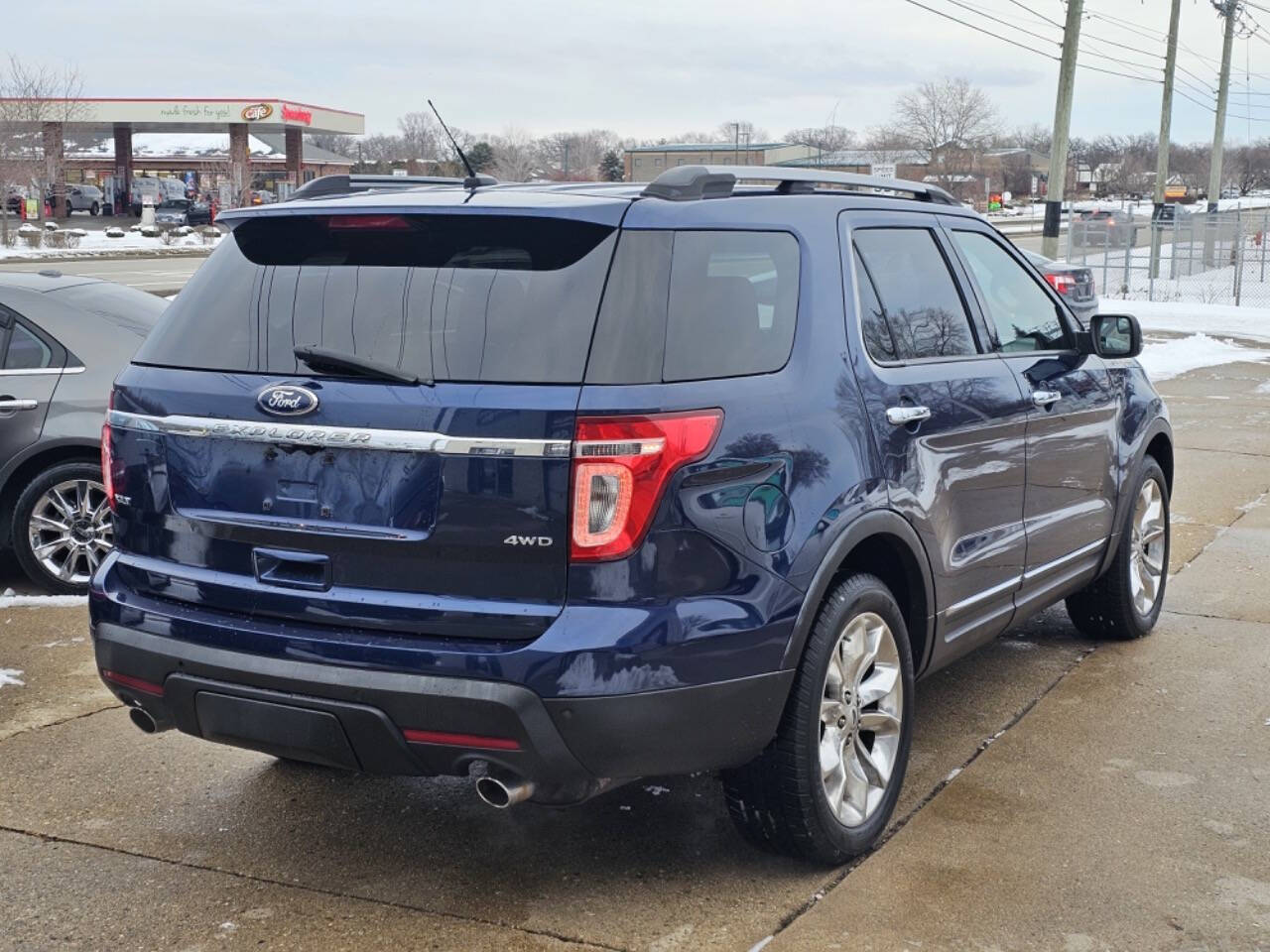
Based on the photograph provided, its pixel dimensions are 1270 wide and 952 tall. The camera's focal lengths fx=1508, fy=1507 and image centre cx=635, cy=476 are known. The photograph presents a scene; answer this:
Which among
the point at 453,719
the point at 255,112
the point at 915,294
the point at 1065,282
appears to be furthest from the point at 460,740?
the point at 255,112

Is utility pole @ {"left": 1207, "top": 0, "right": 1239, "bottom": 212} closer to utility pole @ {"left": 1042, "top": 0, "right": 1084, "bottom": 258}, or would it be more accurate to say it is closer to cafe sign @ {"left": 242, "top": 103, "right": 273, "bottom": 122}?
utility pole @ {"left": 1042, "top": 0, "right": 1084, "bottom": 258}

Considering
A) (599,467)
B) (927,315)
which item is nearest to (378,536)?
(599,467)

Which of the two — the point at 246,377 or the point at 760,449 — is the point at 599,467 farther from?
the point at 246,377

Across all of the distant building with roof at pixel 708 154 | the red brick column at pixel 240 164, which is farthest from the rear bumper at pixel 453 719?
the red brick column at pixel 240 164

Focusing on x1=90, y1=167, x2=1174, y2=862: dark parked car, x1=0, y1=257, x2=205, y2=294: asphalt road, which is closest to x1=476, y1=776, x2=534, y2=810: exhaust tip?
x1=90, y1=167, x2=1174, y2=862: dark parked car

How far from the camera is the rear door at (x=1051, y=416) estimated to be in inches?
203

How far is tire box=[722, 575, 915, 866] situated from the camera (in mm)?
3801

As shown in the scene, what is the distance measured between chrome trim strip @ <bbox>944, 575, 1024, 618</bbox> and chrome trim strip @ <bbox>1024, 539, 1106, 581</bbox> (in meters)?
0.09

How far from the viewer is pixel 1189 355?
785 inches

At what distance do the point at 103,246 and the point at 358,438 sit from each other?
4425 centimetres

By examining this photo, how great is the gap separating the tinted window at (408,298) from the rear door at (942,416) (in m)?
0.99

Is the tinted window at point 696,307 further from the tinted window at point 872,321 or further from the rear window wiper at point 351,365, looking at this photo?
the rear window wiper at point 351,365

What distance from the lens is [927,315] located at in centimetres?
468

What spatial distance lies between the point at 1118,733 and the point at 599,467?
106 inches
